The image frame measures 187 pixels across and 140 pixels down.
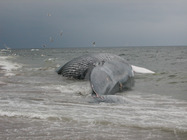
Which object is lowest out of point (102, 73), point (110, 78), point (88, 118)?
point (88, 118)

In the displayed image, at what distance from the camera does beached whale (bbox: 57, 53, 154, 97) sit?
4.76m

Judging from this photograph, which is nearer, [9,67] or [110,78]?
[110,78]

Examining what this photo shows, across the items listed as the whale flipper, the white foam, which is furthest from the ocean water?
the white foam

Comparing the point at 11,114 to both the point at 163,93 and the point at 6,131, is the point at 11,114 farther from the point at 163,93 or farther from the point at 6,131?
the point at 163,93

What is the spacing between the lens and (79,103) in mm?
4211

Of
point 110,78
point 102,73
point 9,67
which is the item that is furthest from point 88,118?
point 9,67

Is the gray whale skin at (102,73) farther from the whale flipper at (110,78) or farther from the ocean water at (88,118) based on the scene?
the ocean water at (88,118)

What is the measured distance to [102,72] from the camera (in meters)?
5.17

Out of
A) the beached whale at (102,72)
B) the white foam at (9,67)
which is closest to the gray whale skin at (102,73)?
the beached whale at (102,72)

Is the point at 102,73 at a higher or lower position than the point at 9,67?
higher

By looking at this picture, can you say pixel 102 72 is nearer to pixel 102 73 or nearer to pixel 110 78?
pixel 102 73

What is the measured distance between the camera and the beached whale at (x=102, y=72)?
15.6ft

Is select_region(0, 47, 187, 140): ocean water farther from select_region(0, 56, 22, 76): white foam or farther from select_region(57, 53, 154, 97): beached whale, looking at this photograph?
select_region(0, 56, 22, 76): white foam

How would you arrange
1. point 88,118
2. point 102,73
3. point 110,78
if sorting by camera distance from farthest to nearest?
point 110,78 < point 102,73 < point 88,118
